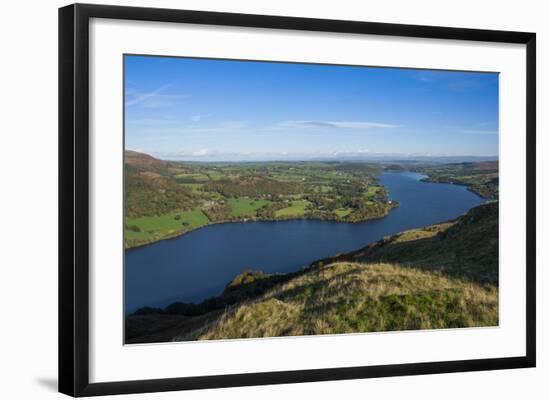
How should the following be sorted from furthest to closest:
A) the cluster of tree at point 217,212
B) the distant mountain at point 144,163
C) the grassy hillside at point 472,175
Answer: the grassy hillside at point 472,175 < the cluster of tree at point 217,212 < the distant mountain at point 144,163

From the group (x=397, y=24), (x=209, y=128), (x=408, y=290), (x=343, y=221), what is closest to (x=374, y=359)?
(x=408, y=290)

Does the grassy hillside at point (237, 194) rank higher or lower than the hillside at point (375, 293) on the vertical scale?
Result: higher

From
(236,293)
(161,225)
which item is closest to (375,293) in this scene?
(236,293)

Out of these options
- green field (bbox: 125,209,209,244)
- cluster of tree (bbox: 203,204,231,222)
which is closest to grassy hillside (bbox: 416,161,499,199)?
cluster of tree (bbox: 203,204,231,222)

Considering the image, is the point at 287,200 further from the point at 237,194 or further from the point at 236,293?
the point at 236,293

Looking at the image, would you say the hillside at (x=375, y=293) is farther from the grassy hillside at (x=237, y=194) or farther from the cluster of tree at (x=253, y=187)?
the cluster of tree at (x=253, y=187)

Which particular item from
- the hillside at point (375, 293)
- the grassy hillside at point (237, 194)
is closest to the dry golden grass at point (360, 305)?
the hillside at point (375, 293)
